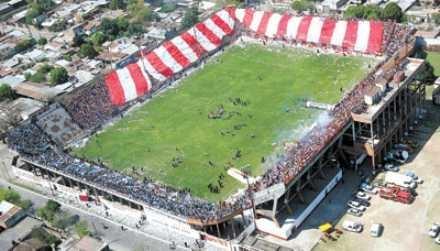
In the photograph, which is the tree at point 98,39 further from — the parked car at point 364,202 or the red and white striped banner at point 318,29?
the parked car at point 364,202

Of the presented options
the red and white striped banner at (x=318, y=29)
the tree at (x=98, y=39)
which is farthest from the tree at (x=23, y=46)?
the red and white striped banner at (x=318, y=29)

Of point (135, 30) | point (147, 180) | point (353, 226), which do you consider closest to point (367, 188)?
point (353, 226)

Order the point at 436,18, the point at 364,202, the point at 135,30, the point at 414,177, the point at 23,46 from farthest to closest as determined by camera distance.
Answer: the point at 23,46
the point at 135,30
the point at 436,18
the point at 414,177
the point at 364,202

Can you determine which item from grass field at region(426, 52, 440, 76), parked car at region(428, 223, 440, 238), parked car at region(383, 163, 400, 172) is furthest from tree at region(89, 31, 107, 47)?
parked car at region(428, 223, 440, 238)

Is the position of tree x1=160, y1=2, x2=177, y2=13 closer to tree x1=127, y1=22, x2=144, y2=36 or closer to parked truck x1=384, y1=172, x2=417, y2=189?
tree x1=127, y1=22, x2=144, y2=36

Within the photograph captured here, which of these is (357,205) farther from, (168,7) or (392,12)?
(168,7)

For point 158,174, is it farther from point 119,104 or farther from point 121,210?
point 119,104
